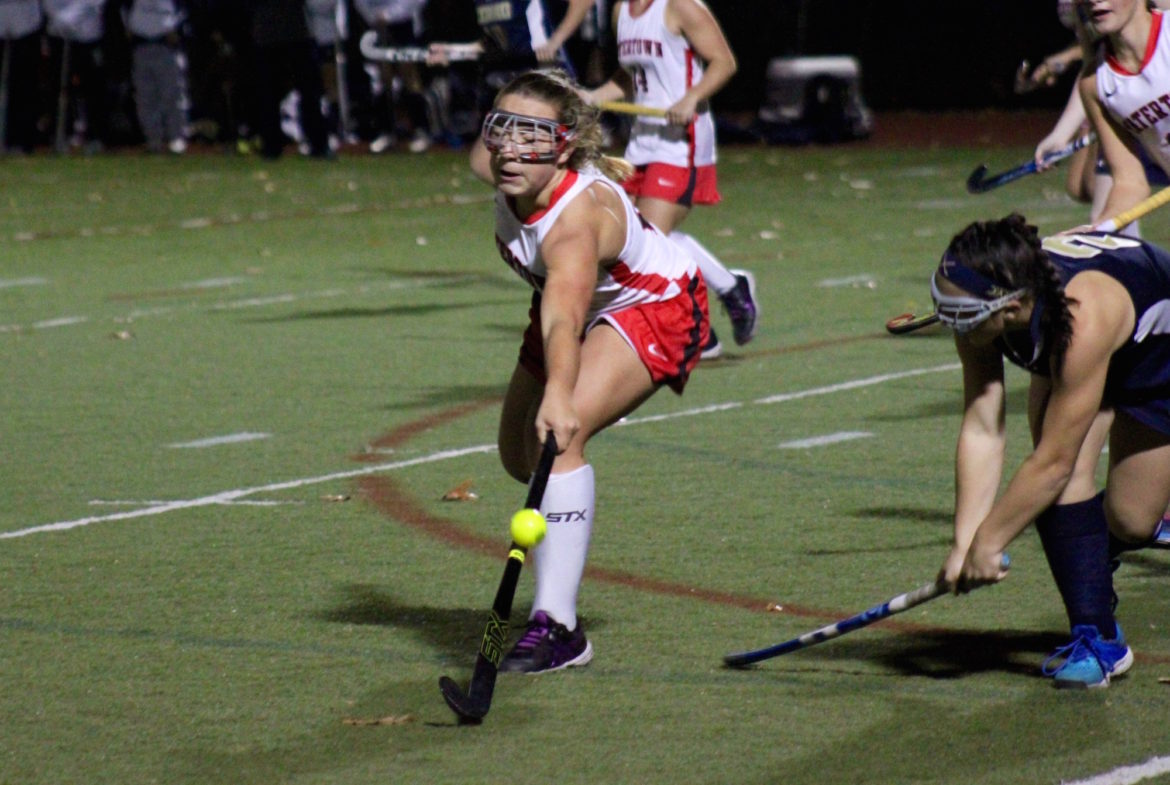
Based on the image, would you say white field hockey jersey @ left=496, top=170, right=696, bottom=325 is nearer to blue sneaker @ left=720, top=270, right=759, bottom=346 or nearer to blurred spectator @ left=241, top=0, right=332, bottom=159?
blue sneaker @ left=720, top=270, right=759, bottom=346

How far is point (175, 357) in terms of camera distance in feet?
36.1

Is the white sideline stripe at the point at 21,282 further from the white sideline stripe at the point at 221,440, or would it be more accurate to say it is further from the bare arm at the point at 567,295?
the bare arm at the point at 567,295

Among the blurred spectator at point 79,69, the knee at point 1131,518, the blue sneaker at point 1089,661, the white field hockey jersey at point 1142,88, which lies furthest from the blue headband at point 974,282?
the blurred spectator at point 79,69

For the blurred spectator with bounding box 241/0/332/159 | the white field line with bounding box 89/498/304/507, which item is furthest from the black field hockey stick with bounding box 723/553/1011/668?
the blurred spectator with bounding box 241/0/332/159

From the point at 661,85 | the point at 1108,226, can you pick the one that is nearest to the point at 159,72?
the point at 661,85

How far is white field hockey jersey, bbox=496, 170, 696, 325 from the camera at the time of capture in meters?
5.37

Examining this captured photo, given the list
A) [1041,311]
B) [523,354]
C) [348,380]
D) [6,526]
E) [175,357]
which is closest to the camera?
[1041,311]

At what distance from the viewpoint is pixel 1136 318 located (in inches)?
193

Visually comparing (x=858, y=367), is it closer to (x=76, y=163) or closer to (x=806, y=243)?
(x=806, y=243)

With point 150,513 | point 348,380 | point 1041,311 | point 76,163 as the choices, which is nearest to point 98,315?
point 348,380

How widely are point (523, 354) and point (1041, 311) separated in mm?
1485

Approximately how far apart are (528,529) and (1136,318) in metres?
1.47

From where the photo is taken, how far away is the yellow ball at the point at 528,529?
15.8 feet

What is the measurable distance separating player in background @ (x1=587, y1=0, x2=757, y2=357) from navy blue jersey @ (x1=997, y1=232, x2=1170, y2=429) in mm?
5508
